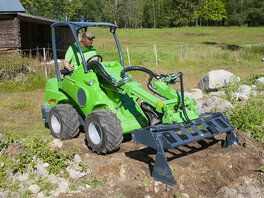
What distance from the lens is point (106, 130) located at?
4926 mm

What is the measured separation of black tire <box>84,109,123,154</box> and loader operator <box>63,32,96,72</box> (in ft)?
5.42

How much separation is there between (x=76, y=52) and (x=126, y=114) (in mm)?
1826

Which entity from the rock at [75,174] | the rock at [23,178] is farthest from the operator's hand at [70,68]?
the rock at [23,178]

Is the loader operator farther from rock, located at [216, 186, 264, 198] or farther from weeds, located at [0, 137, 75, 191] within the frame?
rock, located at [216, 186, 264, 198]

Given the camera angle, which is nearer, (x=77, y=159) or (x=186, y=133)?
(x=186, y=133)

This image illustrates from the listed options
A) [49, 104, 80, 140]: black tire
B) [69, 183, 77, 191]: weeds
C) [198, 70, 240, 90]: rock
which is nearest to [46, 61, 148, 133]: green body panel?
[49, 104, 80, 140]: black tire

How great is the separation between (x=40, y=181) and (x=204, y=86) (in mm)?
8213

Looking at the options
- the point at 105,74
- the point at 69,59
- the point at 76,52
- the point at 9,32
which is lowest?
the point at 105,74

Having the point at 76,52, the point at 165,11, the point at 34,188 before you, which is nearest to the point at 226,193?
the point at 34,188

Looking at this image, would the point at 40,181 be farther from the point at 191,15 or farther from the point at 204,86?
the point at 191,15

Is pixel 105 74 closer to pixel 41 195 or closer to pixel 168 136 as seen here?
pixel 168 136

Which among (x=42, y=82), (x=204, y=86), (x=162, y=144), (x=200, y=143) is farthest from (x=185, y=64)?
(x=162, y=144)

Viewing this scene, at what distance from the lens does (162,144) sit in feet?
14.6

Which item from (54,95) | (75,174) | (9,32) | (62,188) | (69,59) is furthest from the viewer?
(9,32)
